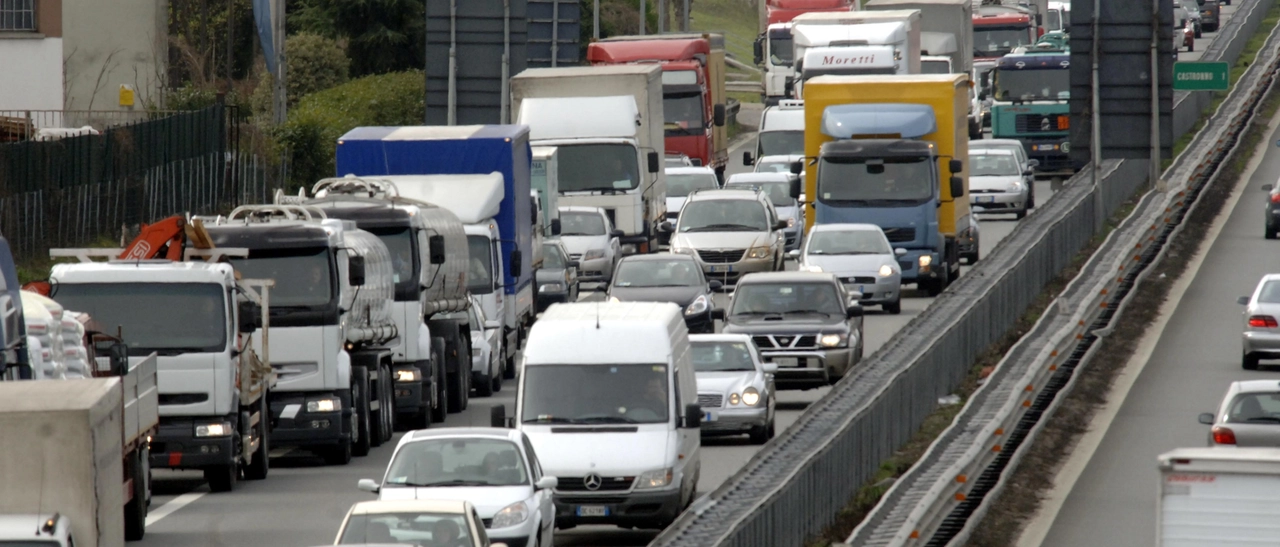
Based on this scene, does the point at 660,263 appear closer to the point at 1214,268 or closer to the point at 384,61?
the point at 1214,268

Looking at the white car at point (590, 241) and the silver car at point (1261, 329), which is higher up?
the white car at point (590, 241)

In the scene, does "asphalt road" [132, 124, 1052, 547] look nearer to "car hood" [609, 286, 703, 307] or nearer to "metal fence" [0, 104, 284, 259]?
"car hood" [609, 286, 703, 307]

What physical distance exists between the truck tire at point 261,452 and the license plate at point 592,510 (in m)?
5.28

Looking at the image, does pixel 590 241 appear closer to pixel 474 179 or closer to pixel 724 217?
pixel 724 217

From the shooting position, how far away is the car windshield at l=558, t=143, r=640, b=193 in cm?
4434

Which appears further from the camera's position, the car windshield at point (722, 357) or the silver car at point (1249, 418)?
the car windshield at point (722, 357)

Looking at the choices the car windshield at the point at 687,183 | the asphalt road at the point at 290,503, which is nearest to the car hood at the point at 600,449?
the asphalt road at the point at 290,503

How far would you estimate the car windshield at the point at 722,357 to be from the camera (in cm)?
2611

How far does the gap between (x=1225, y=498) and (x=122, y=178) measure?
1091 inches

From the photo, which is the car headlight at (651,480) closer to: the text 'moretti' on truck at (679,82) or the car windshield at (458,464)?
the car windshield at (458,464)

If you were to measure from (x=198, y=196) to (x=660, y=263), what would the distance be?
36.8 feet

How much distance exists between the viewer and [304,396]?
25016 mm

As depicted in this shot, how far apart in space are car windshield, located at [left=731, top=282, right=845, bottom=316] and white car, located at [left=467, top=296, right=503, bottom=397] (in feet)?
11.0

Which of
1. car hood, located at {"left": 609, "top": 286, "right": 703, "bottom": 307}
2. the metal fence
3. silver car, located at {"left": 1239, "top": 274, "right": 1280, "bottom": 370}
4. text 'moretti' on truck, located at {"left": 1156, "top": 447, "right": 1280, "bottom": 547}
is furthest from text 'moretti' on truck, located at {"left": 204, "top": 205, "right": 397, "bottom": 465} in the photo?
silver car, located at {"left": 1239, "top": 274, "right": 1280, "bottom": 370}
